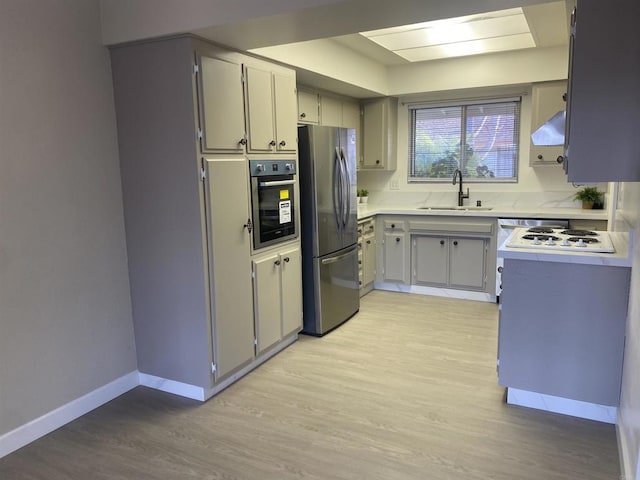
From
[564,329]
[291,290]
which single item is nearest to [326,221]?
[291,290]

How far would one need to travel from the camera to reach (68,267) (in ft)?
8.61

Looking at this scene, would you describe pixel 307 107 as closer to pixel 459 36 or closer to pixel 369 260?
pixel 459 36

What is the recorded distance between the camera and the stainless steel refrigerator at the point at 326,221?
12.1ft

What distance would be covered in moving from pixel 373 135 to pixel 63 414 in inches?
161

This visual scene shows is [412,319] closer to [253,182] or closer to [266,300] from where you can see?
[266,300]

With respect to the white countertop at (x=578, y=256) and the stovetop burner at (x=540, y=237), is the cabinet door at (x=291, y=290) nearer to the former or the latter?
the white countertop at (x=578, y=256)

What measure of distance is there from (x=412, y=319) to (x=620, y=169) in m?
2.53

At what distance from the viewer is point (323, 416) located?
8.82 ft

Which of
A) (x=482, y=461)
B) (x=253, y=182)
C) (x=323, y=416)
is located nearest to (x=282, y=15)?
(x=253, y=182)

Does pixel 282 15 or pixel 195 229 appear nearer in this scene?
pixel 282 15

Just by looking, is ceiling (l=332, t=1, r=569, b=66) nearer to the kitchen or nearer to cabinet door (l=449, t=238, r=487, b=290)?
the kitchen

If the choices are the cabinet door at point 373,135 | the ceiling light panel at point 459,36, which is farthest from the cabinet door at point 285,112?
the cabinet door at point 373,135

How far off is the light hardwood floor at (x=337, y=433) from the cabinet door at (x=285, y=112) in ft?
5.28

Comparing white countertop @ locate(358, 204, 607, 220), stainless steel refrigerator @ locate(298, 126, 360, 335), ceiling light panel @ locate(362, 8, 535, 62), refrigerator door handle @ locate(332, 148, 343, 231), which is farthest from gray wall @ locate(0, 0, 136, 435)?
white countertop @ locate(358, 204, 607, 220)
